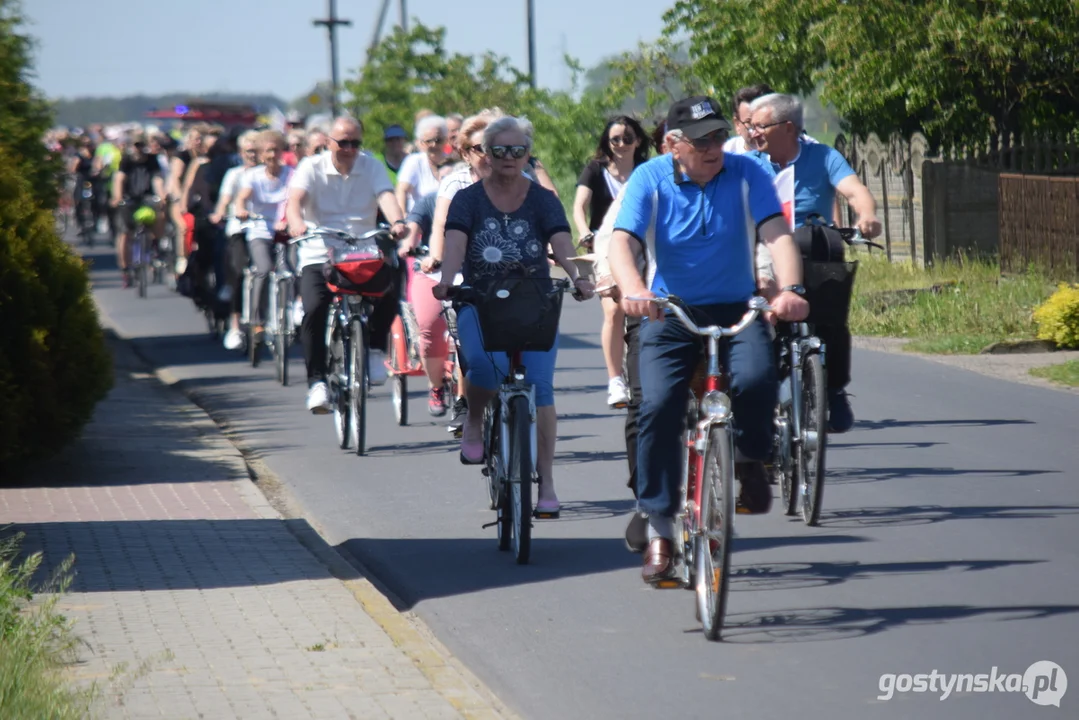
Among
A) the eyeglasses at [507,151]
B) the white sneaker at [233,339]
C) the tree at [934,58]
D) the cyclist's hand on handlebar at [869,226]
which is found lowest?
the white sneaker at [233,339]

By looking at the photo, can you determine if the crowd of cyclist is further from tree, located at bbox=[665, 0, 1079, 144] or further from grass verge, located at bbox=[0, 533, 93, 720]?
tree, located at bbox=[665, 0, 1079, 144]

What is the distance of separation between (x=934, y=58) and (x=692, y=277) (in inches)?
590

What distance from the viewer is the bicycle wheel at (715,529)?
596 centimetres

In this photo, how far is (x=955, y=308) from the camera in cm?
1695

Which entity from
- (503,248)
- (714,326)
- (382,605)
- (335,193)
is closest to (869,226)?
(503,248)

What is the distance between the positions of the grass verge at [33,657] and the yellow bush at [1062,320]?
1026 cm

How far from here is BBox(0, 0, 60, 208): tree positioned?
12.5m

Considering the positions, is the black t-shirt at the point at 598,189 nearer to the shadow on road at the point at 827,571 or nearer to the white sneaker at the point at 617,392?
the white sneaker at the point at 617,392

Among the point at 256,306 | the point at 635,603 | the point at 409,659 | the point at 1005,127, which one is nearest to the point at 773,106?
the point at 635,603

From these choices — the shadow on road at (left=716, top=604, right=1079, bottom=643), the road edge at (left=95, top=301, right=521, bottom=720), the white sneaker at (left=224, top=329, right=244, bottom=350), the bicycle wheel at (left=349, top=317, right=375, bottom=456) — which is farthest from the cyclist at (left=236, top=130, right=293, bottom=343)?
the shadow on road at (left=716, top=604, right=1079, bottom=643)

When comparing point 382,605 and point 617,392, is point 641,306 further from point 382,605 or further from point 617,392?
point 617,392

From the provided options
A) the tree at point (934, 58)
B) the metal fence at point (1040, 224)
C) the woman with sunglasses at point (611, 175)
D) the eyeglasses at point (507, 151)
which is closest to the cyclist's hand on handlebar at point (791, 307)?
the eyeglasses at point (507, 151)

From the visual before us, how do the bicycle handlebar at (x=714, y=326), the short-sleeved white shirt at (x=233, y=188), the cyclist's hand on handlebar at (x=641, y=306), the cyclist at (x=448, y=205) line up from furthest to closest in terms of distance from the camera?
the short-sleeved white shirt at (x=233, y=188) < the cyclist at (x=448, y=205) < the cyclist's hand on handlebar at (x=641, y=306) < the bicycle handlebar at (x=714, y=326)

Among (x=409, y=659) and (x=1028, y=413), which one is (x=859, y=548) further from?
(x=1028, y=413)
